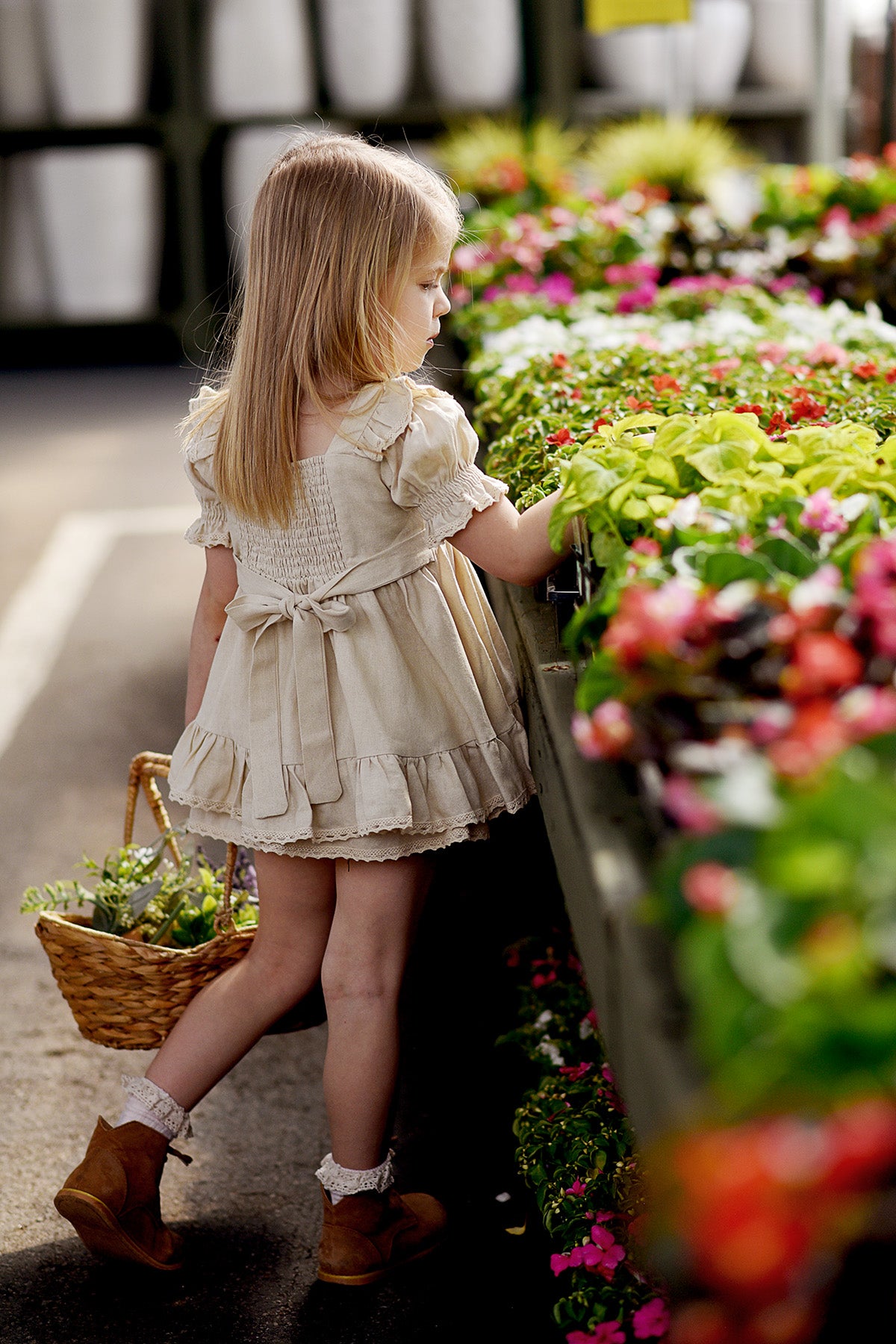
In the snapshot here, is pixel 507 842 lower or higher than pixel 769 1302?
lower

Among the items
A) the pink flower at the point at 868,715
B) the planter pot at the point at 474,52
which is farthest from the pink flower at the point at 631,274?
the planter pot at the point at 474,52

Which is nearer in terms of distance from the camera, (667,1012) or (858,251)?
(667,1012)

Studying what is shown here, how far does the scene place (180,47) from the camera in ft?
26.3

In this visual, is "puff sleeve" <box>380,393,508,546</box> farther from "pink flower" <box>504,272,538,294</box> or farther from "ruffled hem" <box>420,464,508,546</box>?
"pink flower" <box>504,272,538,294</box>

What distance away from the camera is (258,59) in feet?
26.3

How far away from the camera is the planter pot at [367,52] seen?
7.84 m

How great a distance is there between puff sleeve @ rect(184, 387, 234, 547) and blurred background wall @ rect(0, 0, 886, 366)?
21.1ft

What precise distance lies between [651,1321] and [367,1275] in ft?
1.35

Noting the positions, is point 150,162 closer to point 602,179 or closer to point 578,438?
point 602,179

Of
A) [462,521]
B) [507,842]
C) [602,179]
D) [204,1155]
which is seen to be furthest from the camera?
[602,179]

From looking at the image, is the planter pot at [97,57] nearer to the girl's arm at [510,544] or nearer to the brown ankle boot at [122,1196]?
the girl's arm at [510,544]

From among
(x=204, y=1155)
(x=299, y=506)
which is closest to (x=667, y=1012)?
(x=299, y=506)

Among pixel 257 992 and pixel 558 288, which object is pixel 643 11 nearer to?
pixel 558 288

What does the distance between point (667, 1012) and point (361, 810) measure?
75 cm
